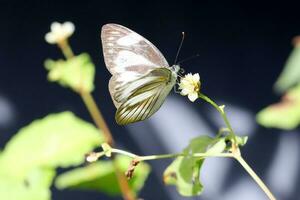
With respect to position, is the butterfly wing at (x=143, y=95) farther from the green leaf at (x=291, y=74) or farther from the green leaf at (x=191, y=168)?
the green leaf at (x=291, y=74)

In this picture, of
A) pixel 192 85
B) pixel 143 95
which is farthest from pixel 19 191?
pixel 143 95

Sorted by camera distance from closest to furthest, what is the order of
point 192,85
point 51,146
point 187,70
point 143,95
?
point 51,146 < point 192,85 < point 143,95 < point 187,70

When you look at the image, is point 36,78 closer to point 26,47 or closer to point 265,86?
point 26,47

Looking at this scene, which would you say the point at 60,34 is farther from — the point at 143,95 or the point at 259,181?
the point at 143,95

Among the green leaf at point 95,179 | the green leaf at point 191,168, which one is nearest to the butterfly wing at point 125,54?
the green leaf at point 191,168


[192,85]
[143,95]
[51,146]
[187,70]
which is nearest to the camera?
[51,146]

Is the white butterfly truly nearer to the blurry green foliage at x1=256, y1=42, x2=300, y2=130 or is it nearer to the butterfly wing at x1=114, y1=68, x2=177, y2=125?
the butterfly wing at x1=114, y1=68, x2=177, y2=125
